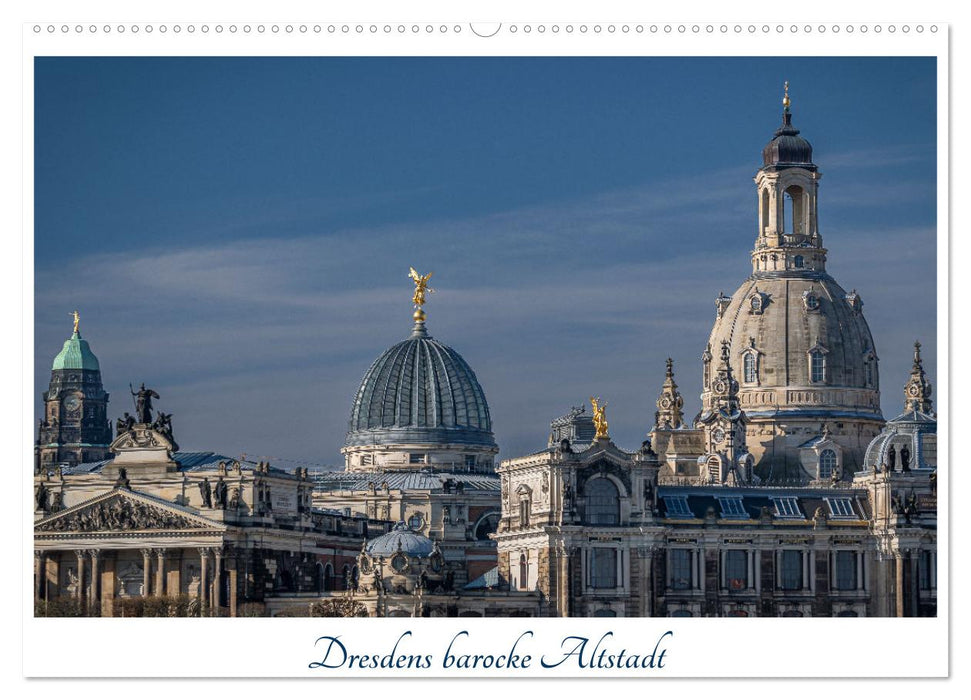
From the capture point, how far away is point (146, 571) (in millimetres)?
144875

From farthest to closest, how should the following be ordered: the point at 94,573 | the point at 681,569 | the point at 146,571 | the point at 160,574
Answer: the point at 681,569, the point at 94,573, the point at 160,574, the point at 146,571

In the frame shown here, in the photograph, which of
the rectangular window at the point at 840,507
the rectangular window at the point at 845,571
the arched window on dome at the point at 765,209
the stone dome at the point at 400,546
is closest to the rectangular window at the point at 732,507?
the rectangular window at the point at 840,507

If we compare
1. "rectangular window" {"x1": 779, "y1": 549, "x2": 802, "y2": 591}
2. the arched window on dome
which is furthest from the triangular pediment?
the arched window on dome

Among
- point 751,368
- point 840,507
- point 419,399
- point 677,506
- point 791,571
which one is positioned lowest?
point 791,571

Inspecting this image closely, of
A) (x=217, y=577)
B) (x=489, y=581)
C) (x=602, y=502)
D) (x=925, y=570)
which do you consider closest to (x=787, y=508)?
(x=925, y=570)

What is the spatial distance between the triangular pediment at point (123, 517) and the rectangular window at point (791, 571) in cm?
3342

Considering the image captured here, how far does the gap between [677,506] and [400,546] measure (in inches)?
710

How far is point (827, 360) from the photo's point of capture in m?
180

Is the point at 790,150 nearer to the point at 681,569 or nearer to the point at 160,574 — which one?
the point at 681,569

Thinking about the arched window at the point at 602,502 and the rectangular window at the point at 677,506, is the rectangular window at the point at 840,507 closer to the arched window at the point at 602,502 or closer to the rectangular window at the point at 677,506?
the rectangular window at the point at 677,506

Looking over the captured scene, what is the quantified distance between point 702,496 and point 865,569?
10587mm
